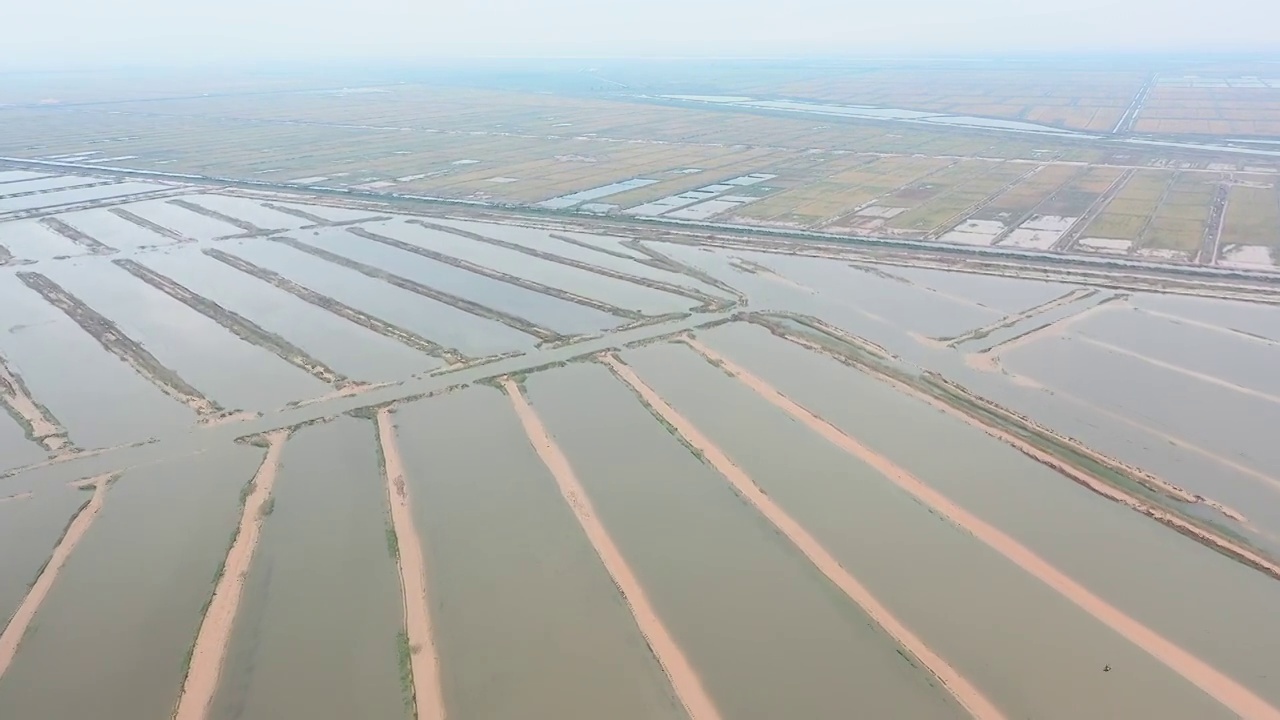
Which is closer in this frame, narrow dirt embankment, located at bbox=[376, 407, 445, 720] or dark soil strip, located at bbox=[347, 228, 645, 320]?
narrow dirt embankment, located at bbox=[376, 407, 445, 720]

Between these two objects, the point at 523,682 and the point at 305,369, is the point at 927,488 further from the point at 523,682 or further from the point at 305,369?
the point at 305,369

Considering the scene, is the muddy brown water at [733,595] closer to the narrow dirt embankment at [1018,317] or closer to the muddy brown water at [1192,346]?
the narrow dirt embankment at [1018,317]

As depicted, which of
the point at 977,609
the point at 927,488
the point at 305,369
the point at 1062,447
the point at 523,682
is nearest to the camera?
the point at 523,682

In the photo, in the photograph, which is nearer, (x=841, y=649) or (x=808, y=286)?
(x=841, y=649)

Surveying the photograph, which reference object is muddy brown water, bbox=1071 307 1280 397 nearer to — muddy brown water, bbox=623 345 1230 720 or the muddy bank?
the muddy bank

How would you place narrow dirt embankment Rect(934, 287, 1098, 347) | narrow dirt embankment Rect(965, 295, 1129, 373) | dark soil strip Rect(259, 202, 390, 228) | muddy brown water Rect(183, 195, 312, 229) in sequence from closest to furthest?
narrow dirt embankment Rect(965, 295, 1129, 373)
narrow dirt embankment Rect(934, 287, 1098, 347)
dark soil strip Rect(259, 202, 390, 228)
muddy brown water Rect(183, 195, 312, 229)

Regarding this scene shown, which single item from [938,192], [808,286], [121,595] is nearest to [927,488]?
[808,286]

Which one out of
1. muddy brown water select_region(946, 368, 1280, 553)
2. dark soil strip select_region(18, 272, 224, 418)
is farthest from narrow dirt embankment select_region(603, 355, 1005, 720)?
dark soil strip select_region(18, 272, 224, 418)
